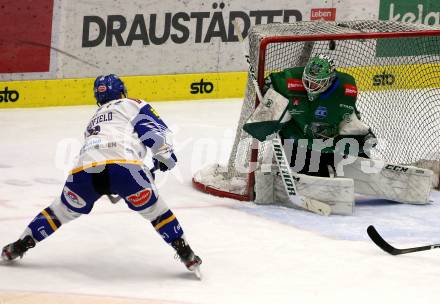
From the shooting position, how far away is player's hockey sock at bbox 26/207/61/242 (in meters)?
5.69

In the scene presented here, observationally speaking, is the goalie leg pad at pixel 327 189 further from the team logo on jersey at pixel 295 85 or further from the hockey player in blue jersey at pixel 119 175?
the hockey player in blue jersey at pixel 119 175

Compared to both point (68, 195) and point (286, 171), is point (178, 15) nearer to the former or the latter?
point (286, 171)

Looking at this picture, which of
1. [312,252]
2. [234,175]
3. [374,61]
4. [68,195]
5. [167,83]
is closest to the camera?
[68,195]

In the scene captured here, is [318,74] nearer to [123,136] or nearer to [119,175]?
[123,136]

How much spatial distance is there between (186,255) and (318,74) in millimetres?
1941

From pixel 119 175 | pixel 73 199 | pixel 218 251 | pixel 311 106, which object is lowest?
pixel 218 251

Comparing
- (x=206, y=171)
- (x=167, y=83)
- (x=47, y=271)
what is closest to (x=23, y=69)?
(x=167, y=83)

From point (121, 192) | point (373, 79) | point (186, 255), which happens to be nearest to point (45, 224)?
point (121, 192)

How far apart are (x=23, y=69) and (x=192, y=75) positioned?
1.58 metres

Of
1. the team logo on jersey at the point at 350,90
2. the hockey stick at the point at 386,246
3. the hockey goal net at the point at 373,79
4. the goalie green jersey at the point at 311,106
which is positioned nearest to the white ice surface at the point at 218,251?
the hockey stick at the point at 386,246

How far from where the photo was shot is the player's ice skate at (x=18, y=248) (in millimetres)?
5719

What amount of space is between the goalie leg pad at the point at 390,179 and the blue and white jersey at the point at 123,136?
2.00 meters

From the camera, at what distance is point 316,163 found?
734 centimetres

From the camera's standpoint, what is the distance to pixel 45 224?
5.69 metres
